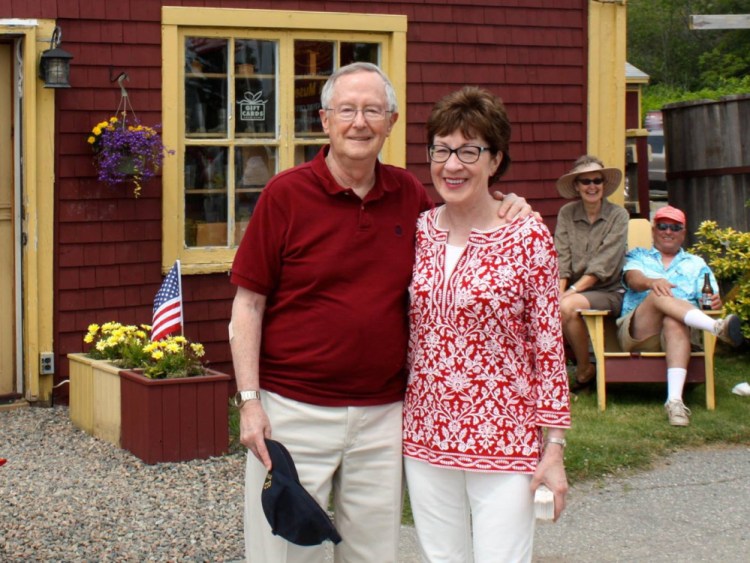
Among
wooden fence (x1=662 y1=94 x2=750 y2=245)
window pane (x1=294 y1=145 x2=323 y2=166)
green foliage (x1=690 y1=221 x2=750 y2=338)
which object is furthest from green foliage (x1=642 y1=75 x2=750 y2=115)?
window pane (x1=294 y1=145 x2=323 y2=166)

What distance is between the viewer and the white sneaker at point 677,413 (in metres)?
6.82

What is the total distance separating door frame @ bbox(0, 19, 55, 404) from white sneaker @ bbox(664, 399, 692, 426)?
11.8ft

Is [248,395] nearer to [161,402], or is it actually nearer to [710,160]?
[161,402]

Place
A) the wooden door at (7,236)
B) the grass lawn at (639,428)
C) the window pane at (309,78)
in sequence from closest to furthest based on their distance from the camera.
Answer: the grass lawn at (639,428)
the wooden door at (7,236)
the window pane at (309,78)

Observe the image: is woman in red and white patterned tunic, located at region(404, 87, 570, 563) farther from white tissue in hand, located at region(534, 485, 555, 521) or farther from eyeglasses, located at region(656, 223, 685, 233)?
eyeglasses, located at region(656, 223, 685, 233)

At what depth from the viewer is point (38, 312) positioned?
7.19 m

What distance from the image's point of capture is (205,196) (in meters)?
7.70

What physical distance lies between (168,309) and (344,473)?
3456 millimetres

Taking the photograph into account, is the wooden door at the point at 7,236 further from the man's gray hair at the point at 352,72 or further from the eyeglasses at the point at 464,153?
the eyeglasses at the point at 464,153

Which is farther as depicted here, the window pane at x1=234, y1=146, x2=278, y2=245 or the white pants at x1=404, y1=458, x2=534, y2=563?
the window pane at x1=234, y1=146, x2=278, y2=245

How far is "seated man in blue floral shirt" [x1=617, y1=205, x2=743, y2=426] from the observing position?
7004mm

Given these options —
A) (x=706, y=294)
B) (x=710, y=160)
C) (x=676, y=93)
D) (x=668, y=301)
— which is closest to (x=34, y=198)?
(x=668, y=301)

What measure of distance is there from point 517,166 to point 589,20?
1.19m

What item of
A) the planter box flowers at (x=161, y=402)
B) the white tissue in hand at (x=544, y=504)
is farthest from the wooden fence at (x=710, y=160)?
the white tissue in hand at (x=544, y=504)
